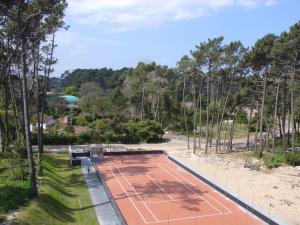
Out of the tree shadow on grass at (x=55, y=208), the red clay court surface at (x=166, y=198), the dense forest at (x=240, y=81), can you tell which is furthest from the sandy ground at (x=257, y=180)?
the tree shadow on grass at (x=55, y=208)

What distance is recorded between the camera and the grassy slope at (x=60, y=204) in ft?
50.1

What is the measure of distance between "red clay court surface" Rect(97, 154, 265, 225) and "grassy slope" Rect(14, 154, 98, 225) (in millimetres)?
1640

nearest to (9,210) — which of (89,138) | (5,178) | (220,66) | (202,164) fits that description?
(5,178)

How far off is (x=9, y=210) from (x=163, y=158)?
20.0m

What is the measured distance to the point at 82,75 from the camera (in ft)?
Answer: 433

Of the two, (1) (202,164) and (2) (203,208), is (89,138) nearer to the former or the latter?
(1) (202,164)

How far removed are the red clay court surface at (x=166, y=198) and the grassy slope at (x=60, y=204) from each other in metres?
1.64

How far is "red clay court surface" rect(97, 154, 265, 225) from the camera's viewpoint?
17.9 m

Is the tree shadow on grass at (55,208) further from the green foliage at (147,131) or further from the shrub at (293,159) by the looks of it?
the green foliage at (147,131)

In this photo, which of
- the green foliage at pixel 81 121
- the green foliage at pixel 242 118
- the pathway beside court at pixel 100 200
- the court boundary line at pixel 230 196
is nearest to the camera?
the pathway beside court at pixel 100 200

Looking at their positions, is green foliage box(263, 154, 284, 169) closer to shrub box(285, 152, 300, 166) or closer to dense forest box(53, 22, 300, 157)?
shrub box(285, 152, 300, 166)

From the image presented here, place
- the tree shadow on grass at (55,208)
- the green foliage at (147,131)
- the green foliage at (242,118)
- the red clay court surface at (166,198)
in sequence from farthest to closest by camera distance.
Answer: the green foliage at (242,118), the green foliage at (147,131), the red clay court surface at (166,198), the tree shadow on grass at (55,208)

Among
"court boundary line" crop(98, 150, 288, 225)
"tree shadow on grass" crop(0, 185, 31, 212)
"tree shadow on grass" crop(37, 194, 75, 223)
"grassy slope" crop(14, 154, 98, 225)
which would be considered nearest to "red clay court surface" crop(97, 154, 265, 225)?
"court boundary line" crop(98, 150, 288, 225)

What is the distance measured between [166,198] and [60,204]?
5.53 m
